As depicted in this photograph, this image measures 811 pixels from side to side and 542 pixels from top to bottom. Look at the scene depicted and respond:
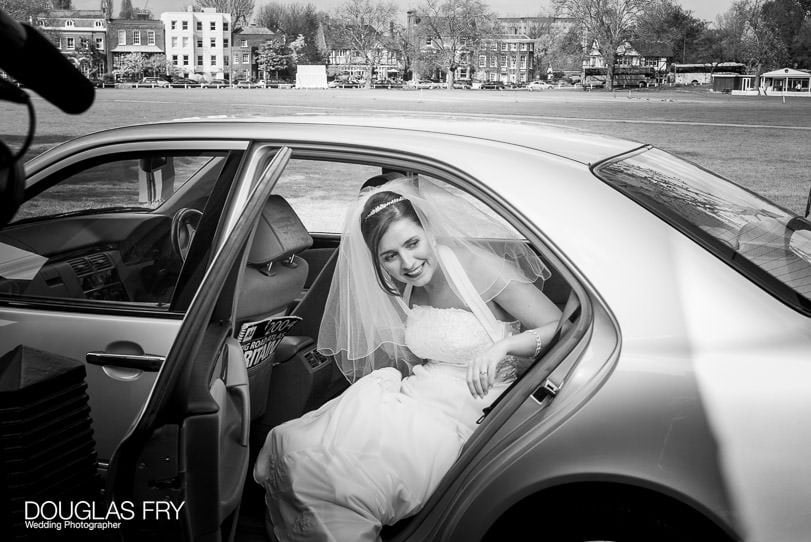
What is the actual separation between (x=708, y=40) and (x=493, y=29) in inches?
992

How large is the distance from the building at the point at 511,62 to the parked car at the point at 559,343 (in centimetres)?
11253

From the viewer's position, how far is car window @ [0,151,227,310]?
9.02 feet

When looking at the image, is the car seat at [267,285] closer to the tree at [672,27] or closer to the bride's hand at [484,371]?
the bride's hand at [484,371]

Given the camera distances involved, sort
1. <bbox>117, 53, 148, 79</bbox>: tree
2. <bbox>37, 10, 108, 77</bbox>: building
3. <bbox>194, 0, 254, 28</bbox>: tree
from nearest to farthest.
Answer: <bbox>117, 53, 148, 79</bbox>: tree, <bbox>37, 10, 108, 77</bbox>: building, <bbox>194, 0, 254, 28</bbox>: tree

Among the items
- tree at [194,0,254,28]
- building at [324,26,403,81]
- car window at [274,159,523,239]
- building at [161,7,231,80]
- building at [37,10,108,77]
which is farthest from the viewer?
tree at [194,0,254,28]

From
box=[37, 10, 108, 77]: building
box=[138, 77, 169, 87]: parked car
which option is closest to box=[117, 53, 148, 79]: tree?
box=[138, 77, 169, 87]: parked car

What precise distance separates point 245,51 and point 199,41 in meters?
6.90

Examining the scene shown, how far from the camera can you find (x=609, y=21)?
84.2 metres

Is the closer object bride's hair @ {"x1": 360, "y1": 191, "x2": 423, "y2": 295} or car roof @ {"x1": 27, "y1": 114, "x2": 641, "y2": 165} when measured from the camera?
car roof @ {"x1": 27, "y1": 114, "x2": 641, "y2": 165}

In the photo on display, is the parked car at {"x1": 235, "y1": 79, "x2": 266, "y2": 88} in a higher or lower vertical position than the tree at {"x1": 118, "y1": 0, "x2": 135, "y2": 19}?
lower

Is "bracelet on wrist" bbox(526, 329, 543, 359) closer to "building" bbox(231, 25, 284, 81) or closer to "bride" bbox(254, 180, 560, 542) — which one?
"bride" bbox(254, 180, 560, 542)

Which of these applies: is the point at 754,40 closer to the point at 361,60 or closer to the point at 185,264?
the point at 361,60

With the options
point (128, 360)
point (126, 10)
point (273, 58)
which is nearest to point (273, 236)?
point (128, 360)

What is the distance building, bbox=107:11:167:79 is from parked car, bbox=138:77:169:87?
28193mm
